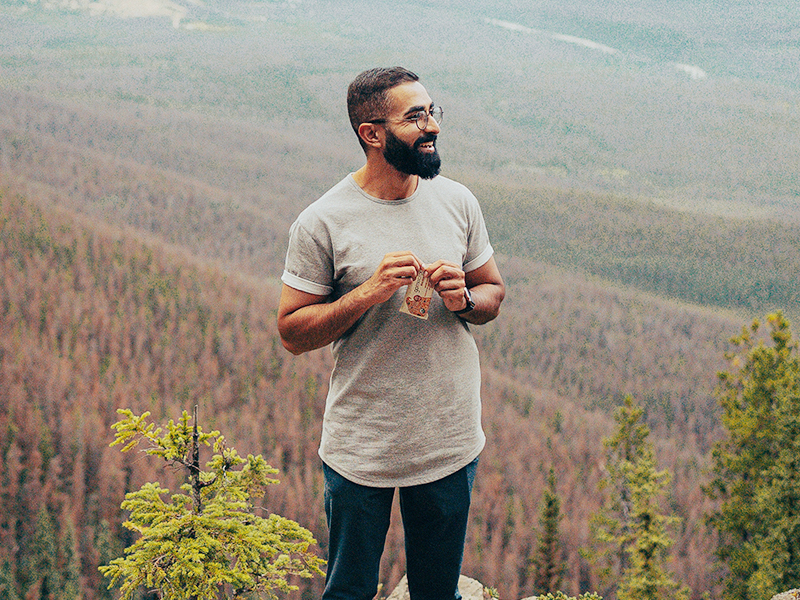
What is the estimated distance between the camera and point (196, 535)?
3.15 metres

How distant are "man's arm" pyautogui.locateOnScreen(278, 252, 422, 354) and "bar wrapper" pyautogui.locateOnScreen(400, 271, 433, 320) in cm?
7

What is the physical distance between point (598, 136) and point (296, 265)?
4156 inches

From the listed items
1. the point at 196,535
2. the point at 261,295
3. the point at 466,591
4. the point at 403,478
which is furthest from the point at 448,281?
the point at 261,295

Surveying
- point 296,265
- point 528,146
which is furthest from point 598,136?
point 296,265

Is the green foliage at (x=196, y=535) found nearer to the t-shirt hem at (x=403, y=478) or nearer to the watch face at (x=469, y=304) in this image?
the t-shirt hem at (x=403, y=478)

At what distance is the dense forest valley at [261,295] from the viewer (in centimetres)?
2814

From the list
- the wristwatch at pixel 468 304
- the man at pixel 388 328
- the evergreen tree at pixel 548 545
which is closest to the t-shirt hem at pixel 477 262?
the man at pixel 388 328

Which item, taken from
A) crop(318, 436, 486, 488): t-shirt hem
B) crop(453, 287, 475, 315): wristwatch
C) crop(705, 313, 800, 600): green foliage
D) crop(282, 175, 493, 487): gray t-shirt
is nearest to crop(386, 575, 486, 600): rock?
crop(318, 436, 486, 488): t-shirt hem

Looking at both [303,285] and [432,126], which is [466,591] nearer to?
[303,285]

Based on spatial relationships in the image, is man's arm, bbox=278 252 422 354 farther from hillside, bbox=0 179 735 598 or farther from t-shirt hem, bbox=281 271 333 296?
hillside, bbox=0 179 735 598

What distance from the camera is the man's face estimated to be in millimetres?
3232

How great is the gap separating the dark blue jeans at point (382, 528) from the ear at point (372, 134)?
5.55 ft

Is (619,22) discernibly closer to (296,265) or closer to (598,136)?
(598,136)

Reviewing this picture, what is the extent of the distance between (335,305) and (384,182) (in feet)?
2.33
